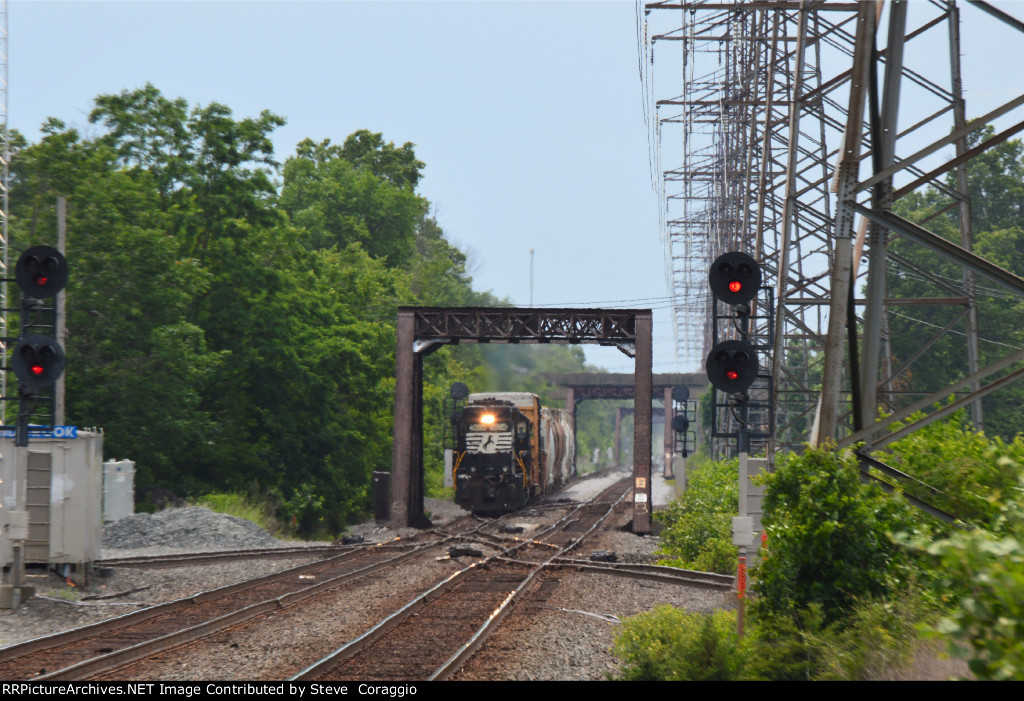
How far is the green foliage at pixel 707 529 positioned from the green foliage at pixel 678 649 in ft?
29.4

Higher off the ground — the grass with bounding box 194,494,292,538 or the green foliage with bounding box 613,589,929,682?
the green foliage with bounding box 613,589,929,682

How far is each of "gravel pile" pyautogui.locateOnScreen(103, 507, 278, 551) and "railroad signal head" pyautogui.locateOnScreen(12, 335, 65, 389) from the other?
392 inches

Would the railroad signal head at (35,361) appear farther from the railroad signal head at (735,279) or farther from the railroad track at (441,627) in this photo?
the railroad signal head at (735,279)

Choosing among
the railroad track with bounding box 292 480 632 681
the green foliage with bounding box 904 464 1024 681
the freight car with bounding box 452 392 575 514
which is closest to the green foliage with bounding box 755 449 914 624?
the railroad track with bounding box 292 480 632 681

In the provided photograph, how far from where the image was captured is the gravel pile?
24.7m

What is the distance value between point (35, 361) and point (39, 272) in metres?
1.34

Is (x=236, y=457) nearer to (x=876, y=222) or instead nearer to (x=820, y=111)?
(x=820, y=111)

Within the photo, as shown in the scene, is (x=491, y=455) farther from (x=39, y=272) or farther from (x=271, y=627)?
(x=39, y=272)

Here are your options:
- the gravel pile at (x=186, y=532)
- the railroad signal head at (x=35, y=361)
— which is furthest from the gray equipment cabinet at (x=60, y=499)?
the gravel pile at (x=186, y=532)

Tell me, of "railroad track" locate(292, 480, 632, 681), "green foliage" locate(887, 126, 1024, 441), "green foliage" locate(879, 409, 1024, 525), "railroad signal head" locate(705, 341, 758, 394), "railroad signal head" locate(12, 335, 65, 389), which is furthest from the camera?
"green foliage" locate(887, 126, 1024, 441)

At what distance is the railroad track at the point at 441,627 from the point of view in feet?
36.2

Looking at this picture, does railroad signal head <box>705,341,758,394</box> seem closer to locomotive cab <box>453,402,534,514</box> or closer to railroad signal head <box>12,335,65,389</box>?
railroad signal head <box>12,335,65,389</box>

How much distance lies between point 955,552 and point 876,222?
20.7 ft

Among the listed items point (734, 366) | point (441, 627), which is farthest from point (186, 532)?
point (734, 366)
